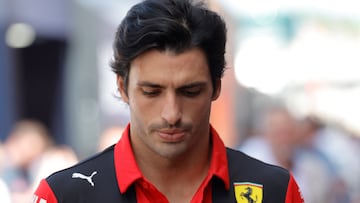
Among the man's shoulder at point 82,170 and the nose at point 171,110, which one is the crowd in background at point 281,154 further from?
the nose at point 171,110

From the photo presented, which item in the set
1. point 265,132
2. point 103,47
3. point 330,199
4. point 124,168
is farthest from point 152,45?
point 103,47

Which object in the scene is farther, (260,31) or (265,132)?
(260,31)

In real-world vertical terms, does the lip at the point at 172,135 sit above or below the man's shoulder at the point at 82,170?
above

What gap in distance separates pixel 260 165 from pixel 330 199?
5331 mm

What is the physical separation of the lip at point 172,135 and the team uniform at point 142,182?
0.22 metres

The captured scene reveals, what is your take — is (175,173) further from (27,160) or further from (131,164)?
(27,160)

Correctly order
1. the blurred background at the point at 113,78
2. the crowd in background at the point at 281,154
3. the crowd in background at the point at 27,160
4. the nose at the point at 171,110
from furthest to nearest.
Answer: the blurred background at the point at 113,78, the crowd in background at the point at 27,160, the crowd in background at the point at 281,154, the nose at the point at 171,110

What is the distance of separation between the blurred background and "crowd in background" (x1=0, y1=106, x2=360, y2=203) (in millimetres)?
30

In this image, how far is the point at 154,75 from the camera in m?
3.81

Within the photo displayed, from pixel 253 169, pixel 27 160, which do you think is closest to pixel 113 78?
pixel 27 160

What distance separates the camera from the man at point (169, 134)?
3.83 meters

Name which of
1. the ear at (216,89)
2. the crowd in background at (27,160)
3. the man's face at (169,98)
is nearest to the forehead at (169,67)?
the man's face at (169,98)

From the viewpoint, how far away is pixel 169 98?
380 cm

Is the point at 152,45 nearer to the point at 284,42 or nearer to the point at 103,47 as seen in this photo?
the point at 103,47
